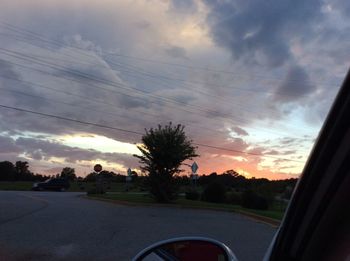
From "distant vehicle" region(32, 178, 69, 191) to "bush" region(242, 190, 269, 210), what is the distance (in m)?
36.5

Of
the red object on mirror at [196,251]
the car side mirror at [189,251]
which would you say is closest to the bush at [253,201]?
the car side mirror at [189,251]

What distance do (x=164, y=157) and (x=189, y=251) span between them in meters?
30.3

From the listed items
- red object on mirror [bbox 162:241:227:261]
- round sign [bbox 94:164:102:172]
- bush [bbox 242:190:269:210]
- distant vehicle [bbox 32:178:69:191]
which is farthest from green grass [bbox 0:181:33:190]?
red object on mirror [bbox 162:241:227:261]

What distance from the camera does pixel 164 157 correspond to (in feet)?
108

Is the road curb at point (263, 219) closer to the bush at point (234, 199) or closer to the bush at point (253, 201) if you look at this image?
the bush at point (253, 201)

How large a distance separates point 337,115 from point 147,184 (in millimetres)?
31710

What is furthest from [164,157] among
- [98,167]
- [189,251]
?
[189,251]

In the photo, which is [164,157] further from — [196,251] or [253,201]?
[196,251]

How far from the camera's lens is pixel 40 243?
43.3ft

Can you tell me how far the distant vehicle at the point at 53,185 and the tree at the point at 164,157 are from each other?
110ft

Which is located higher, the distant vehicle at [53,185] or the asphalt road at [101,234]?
the distant vehicle at [53,185]

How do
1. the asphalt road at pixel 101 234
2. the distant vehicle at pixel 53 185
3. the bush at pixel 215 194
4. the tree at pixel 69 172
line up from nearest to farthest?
1. the asphalt road at pixel 101 234
2. the bush at pixel 215 194
3. the distant vehicle at pixel 53 185
4. the tree at pixel 69 172

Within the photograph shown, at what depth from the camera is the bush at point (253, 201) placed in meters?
31.2

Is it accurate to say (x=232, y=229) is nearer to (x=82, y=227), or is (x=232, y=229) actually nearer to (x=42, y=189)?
(x=82, y=227)
